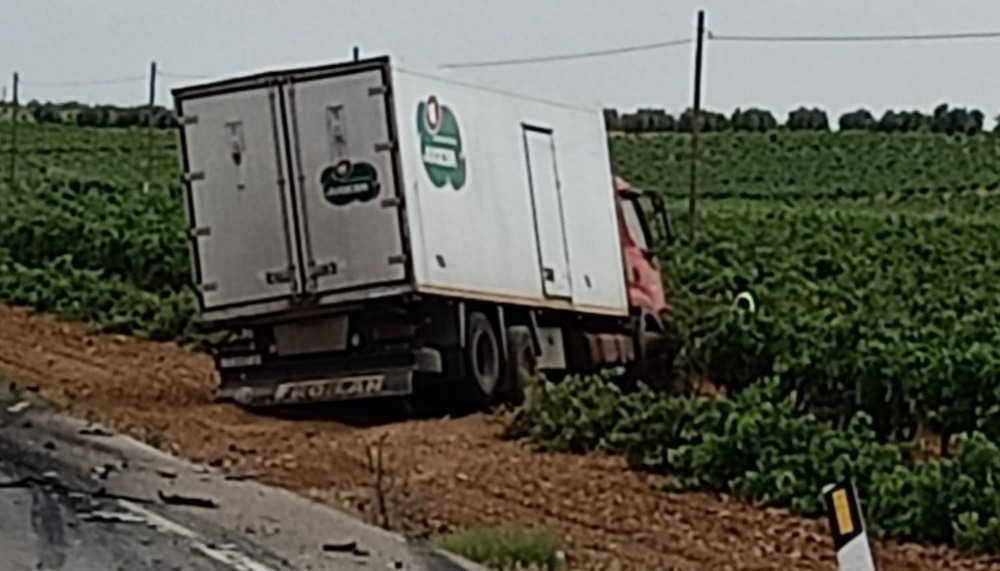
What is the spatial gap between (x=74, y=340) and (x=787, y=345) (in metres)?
8.77

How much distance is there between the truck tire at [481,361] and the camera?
68.6 feet

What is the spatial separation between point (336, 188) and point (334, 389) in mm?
1715

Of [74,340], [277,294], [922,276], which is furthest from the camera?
[922,276]

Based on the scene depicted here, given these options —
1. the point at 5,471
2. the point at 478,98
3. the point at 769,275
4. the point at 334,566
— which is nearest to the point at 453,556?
the point at 334,566

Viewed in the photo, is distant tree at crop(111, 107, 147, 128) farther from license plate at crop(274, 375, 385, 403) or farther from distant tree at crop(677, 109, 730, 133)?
license plate at crop(274, 375, 385, 403)

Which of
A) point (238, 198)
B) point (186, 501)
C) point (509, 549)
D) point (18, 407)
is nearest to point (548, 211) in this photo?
point (238, 198)

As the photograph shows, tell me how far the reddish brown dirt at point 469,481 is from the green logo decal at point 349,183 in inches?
76.6

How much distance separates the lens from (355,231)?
19766 millimetres

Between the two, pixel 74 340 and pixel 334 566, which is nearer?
pixel 334 566

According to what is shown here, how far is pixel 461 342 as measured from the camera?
2062 cm

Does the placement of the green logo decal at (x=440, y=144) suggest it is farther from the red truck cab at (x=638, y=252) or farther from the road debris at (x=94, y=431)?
the road debris at (x=94, y=431)

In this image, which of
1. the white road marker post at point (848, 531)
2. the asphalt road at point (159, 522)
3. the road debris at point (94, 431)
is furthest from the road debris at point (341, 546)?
the road debris at point (94, 431)

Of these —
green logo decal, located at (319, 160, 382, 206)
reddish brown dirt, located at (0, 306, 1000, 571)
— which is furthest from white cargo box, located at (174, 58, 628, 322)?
reddish brown dirt, located at (0, 306, 1000, 571)

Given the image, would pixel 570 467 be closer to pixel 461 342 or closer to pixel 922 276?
pixel 461 342
